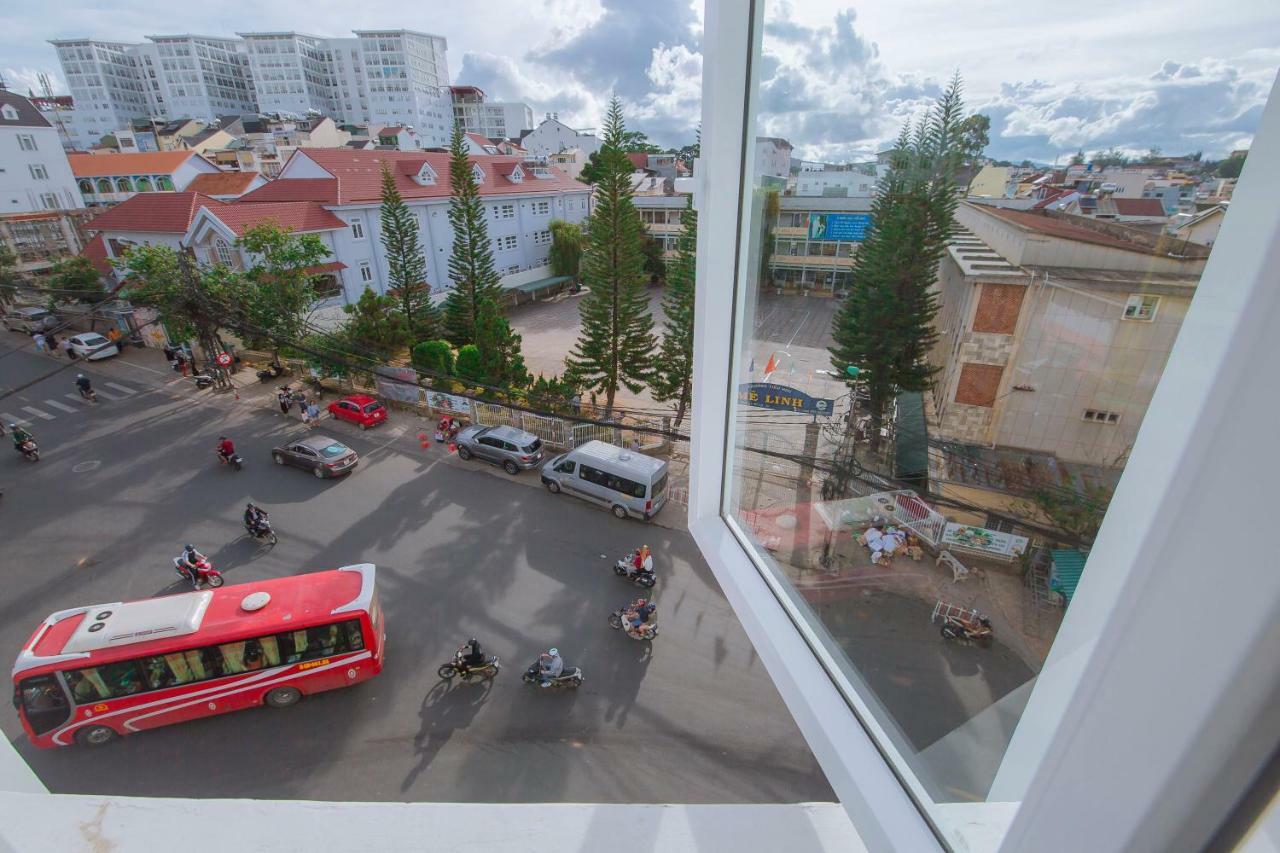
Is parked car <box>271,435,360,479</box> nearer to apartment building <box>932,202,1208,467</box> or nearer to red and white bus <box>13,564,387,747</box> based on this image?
red and white bus <box>13,564,387,747</box>

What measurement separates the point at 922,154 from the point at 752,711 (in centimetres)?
425

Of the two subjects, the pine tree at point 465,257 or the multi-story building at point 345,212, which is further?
the multi-story building at point 345,212

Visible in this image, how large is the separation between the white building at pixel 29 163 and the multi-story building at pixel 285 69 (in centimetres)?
2814

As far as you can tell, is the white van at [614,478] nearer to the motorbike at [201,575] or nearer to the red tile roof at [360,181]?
the motorbike at [201,575]

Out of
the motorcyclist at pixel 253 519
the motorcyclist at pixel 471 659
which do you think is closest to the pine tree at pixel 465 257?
the motorcyclist at pixel 253 519

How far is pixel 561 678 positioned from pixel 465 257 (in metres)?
9.38

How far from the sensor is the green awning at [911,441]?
81 centimetres

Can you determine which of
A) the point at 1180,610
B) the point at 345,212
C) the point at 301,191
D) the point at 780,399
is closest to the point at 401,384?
the point at 345,212

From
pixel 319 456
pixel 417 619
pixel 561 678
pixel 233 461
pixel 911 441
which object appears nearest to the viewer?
pixel 911 441

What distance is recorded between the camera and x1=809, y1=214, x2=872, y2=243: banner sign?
0.69 metres

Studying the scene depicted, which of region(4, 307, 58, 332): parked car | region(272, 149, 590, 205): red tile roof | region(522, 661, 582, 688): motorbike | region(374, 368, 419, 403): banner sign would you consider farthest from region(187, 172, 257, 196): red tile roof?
region(522, 661, 582, 688): motorbike

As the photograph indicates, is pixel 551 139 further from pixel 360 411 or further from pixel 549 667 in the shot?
pixel 549 667

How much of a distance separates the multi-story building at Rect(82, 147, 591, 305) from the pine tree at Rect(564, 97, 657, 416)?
23.0 feet

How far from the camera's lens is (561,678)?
4.18 metres
